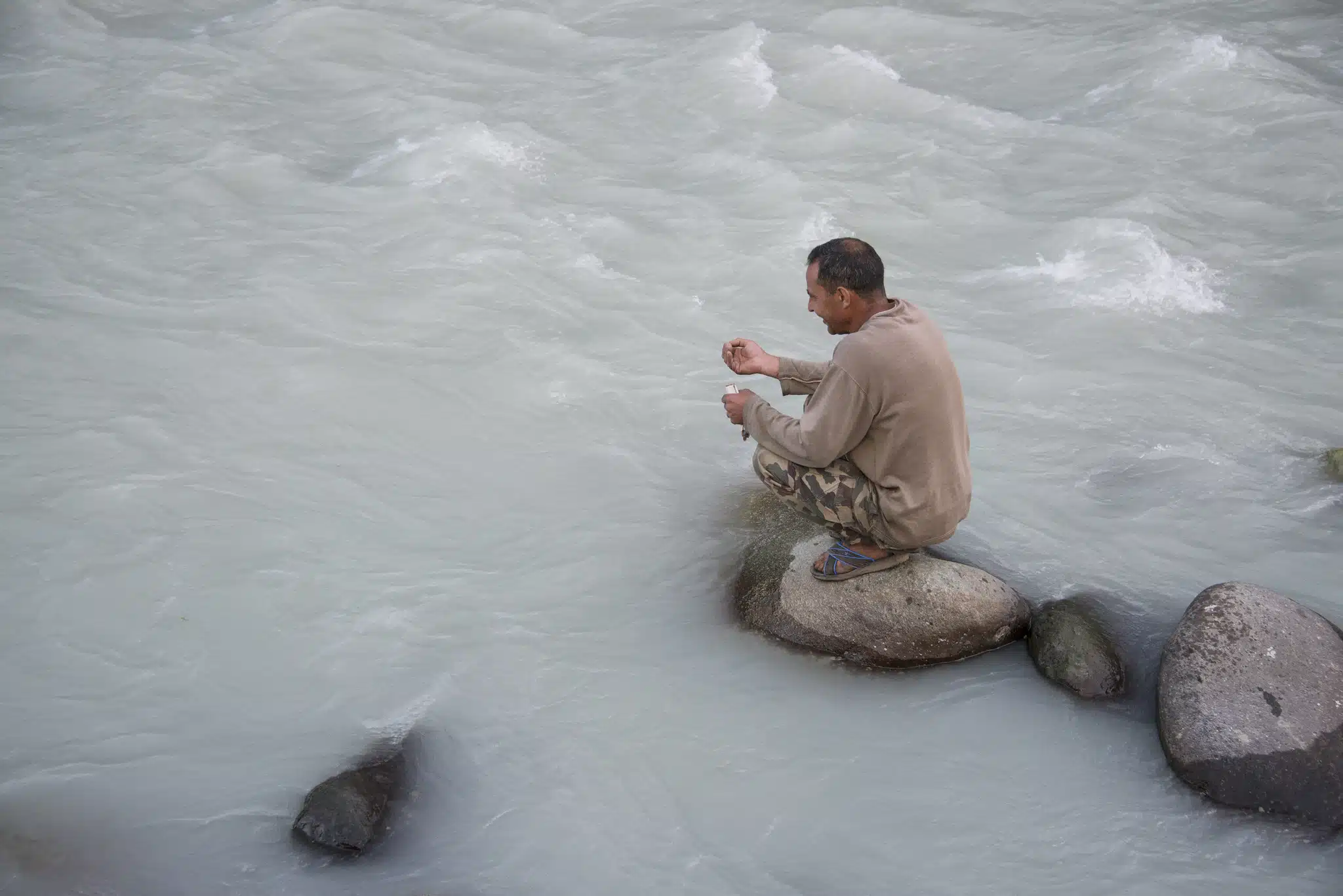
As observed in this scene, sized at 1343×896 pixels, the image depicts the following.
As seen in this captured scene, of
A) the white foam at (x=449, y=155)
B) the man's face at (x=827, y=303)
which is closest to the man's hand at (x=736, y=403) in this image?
the man's face at (x=827, y=303)

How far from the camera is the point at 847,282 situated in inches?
193

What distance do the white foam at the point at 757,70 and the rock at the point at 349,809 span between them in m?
7.66

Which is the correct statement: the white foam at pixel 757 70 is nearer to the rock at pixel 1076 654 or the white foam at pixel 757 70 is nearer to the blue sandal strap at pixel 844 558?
the blue sandal strap at pixel 844 558

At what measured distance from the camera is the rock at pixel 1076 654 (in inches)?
212

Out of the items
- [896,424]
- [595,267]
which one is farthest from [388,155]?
[896,424]

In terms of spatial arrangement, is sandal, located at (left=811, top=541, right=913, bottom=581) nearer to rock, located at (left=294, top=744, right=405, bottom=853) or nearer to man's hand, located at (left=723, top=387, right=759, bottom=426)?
man's hand, located at (left=723, top=387, right=759, bottom=426)

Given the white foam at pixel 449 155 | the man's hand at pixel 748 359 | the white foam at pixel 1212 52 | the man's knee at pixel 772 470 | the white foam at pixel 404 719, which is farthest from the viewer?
the white foam at pixel 1212 52

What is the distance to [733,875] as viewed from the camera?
15.3ft

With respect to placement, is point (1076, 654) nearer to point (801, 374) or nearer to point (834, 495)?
point (834, 495)

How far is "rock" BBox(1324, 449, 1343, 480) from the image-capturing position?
6.69 meters

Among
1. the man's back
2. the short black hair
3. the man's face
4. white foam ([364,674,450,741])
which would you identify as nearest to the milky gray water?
white foam ([364,674,450,741])

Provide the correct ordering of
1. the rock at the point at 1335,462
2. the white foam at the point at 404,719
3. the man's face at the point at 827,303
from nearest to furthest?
the man's face at the point at 827,303 < the white foam at the point at 404,719 < the rock at the point at 1335,462

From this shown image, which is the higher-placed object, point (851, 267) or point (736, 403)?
point (851, 267)

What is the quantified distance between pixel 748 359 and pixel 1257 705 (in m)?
2.50
